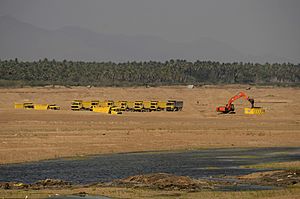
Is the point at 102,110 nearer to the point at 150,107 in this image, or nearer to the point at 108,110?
the point at 108,110

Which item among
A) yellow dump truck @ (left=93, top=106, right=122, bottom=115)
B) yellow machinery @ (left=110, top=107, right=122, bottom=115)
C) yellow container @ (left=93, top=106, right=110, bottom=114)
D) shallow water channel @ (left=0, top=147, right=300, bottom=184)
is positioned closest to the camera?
shallow water channel @ (left=0, top=147, right=300, bottom=184)

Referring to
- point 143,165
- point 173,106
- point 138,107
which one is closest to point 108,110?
point 138,107

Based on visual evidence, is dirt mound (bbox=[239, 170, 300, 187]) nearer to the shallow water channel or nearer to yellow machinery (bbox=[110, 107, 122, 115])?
the shallow water channel

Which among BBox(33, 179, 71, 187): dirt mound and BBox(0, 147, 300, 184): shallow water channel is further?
BBox(0, 147, 300, 184): shallow water channel

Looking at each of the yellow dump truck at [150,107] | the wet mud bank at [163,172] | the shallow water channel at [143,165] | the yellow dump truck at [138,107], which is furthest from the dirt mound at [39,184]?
the yellow dump truck at [150,107]

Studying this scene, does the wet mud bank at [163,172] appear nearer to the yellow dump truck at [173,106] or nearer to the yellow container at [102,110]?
the yellow container at [102,110]

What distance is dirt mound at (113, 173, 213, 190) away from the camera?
3328 cm

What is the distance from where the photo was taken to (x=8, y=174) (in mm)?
38438

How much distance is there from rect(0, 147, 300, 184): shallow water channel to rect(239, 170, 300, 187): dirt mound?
1.93 metres

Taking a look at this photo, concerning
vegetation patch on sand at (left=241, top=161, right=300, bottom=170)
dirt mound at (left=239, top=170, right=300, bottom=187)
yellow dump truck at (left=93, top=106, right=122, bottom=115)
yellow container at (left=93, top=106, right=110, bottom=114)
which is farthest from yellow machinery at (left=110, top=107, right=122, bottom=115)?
dirt mound at (left=239, top=170, right=300, bottom=187)

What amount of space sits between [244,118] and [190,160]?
3953cm

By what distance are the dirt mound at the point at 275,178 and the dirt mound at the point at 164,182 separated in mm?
2858

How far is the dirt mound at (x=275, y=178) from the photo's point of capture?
34.6 metres

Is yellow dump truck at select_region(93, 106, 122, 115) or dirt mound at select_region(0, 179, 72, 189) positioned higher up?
dirt mound at select_region(0, 179, 72, 189)
